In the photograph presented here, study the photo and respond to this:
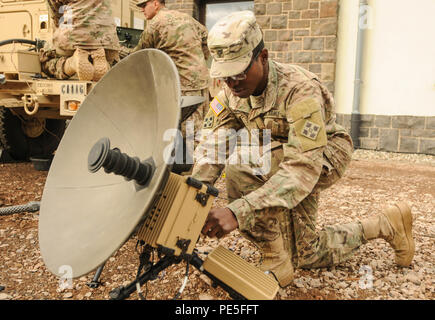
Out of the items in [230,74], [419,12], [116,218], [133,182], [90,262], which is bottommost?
[90,262]

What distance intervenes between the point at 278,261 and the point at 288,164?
2.00 ft

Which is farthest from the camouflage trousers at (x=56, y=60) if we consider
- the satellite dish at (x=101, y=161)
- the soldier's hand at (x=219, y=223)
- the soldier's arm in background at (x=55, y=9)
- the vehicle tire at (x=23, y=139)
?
the soldier's hand at (x=219, y=223)

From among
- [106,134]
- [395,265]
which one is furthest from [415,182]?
[106,134]

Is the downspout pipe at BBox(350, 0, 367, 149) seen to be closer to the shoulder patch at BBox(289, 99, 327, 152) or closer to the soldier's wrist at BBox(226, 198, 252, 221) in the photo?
the shoulder patch at BBox(289, 99, 327, 152)

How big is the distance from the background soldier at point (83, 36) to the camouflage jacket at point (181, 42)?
1.75 ft

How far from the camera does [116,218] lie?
60.4 inches

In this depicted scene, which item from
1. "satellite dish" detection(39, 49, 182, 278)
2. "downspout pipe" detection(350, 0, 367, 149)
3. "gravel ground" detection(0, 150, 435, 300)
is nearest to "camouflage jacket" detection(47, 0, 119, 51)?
"gravel ground" detection(0, 150, 435, 300)

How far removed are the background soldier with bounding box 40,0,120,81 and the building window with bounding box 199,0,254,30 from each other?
16.8ft

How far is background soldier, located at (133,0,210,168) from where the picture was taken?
436 centimetres

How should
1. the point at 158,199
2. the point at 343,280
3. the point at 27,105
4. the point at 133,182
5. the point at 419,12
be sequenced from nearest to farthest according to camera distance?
the point at 158,199 < the point at 133,182 < the point at 343,280 < the point at 27,105 < the point at 419,12

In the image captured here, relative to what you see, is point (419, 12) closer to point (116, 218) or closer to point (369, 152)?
point (369, 152)

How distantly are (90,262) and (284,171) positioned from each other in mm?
880

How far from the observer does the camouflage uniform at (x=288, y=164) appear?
1.77 m

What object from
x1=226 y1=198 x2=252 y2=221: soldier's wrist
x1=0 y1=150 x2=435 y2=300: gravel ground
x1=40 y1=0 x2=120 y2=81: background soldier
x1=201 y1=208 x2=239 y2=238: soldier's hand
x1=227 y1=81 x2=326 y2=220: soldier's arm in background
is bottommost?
x1=0 y1=150 x2=435 y2=300: gravel ground
